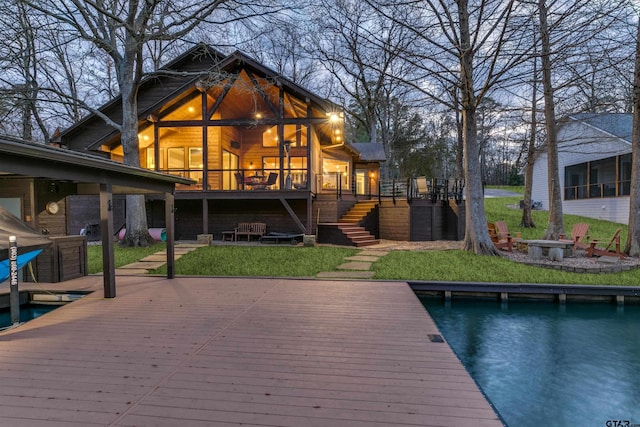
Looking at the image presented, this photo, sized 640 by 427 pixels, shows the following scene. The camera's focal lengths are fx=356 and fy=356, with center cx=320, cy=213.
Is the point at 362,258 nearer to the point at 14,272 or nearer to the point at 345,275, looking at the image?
the point at 345,275

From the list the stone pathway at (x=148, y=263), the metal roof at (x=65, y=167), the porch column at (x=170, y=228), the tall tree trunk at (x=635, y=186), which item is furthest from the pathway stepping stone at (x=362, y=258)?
the tall tree trunk at (x=635, y=186)

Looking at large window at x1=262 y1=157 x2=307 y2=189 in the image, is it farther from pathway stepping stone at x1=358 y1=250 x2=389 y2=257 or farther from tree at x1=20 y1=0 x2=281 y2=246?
tree at x1=20 y1=0 x2=281 y2=246

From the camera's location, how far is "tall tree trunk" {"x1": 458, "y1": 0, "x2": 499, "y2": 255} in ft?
30.8

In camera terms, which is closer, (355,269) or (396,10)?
(355,269)

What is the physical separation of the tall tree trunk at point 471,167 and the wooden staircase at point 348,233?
135 inches

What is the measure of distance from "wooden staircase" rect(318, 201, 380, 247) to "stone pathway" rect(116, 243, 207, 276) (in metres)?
4.36

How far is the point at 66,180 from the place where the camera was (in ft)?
17.2

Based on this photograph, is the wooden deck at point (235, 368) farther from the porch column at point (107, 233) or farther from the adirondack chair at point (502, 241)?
the adirondack chair at point (502, 241)

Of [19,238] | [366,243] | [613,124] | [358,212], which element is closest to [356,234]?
[366,243]

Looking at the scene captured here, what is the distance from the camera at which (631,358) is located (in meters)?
4.77

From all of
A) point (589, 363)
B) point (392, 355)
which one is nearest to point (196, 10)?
point (392, 355)

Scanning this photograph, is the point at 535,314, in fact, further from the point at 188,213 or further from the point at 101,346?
the point at 188,213

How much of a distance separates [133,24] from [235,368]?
10.3 metres

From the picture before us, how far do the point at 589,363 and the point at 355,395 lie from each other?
3890mm
